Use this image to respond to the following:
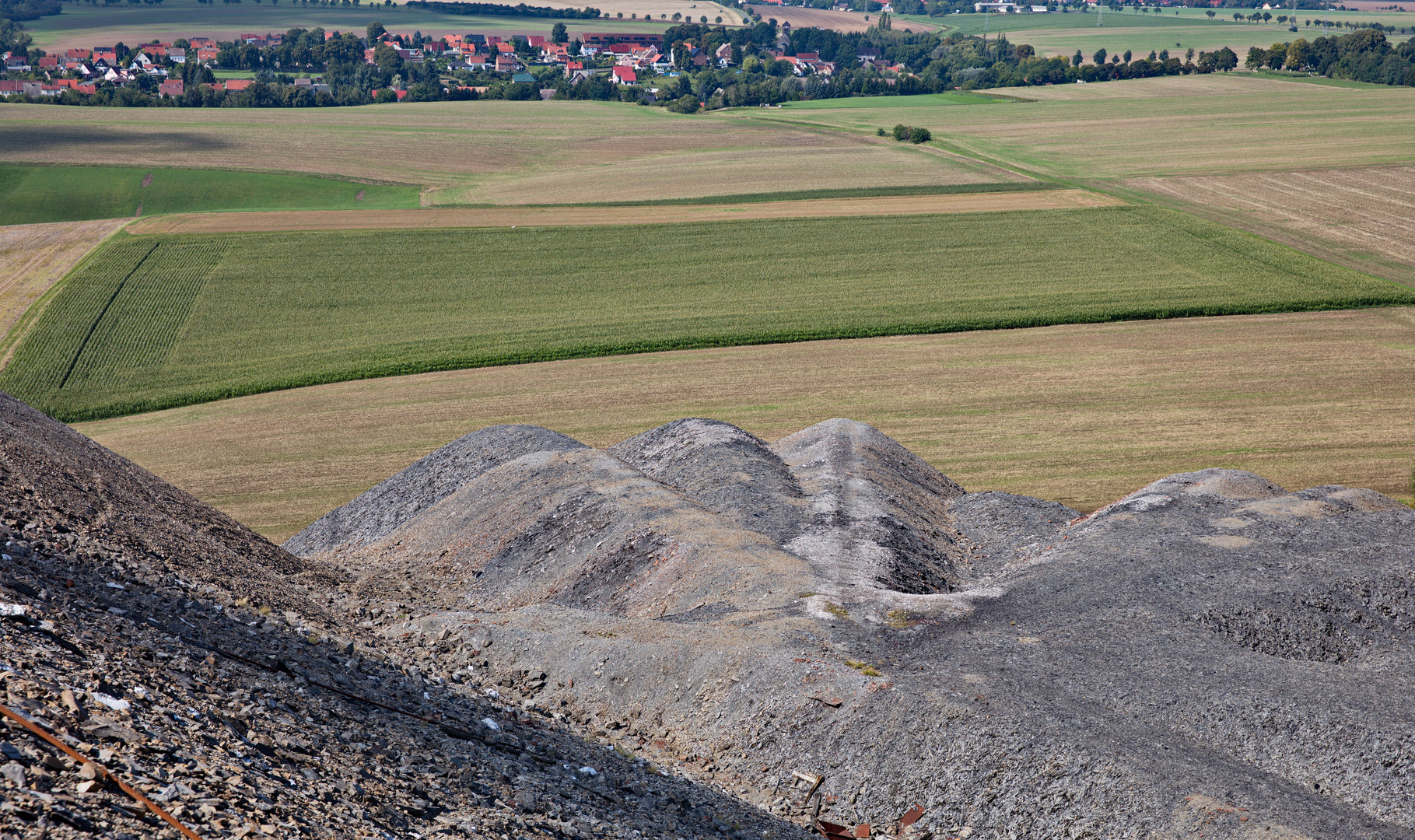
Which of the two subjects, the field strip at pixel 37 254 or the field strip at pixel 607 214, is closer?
the field strip at pixel 37 254

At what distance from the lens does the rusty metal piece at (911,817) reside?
1620 cm

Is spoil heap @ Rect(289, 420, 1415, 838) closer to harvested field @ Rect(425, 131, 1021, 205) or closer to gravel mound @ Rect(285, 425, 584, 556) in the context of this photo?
gravel mound @ Rect(285, 425, 584, 556)

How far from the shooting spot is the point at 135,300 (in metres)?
61.2

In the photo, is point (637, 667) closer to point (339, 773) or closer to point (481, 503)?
point (339, 773)

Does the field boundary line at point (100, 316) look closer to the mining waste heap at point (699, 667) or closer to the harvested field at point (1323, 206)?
the mining waste heap at point (699, 667)

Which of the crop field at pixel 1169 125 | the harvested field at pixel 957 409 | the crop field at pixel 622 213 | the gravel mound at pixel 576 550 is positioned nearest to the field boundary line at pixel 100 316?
the harvested field at pixel 957 409

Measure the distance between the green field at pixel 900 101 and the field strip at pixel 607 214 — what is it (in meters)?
71.0

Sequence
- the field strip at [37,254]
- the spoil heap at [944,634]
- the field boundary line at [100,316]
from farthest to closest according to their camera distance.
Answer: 1. the field strip at [37,254]
2. the field boundary line at [100,316]
3. the spoil heap at [944,634]

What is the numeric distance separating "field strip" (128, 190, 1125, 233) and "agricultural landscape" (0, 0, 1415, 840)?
863mm

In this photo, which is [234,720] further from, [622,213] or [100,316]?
[622,213]

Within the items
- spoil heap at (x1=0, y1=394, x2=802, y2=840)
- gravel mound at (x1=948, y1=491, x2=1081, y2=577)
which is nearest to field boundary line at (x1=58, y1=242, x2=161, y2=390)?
spoil heap at (x1=0, y1=394, x2=802, y2=840)

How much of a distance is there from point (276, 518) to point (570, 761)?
2265 cm

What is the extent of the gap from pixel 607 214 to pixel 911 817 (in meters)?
75.4

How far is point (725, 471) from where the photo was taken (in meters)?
31.4
